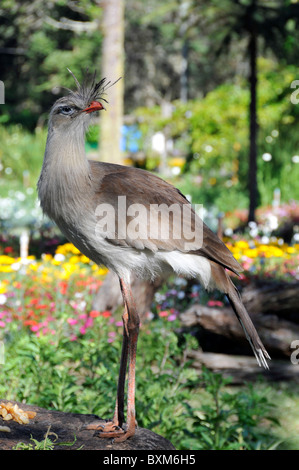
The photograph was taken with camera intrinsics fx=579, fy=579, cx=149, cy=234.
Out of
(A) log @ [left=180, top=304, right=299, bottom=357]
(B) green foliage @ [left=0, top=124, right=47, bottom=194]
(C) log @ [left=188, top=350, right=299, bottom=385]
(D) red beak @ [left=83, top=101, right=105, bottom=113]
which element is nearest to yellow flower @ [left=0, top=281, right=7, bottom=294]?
(A) log @ [left=180, top=304, right=299, bottom=357]

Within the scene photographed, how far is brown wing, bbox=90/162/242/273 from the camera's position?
311cm

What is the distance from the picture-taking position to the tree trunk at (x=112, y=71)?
981 cm

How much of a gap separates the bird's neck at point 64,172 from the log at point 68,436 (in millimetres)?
1154

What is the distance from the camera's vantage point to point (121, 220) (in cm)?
312

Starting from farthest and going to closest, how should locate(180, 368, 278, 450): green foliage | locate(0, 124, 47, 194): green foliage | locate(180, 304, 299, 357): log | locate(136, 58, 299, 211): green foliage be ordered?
locate(0, 124, 47, 194): green foliage < locate(136, 58, 299, 211): green foliage < locate(180, 304, 299, 357): log < locate(180, 368, 278, 450): green foliage

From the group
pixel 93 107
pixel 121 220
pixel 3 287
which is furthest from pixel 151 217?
pixel 3 287

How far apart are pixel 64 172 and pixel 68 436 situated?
1.40 m

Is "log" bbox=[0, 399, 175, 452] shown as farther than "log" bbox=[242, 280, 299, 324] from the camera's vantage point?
No

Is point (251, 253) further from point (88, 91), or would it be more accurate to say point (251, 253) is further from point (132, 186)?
point (88, 91)

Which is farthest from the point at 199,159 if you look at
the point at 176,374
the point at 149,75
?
the point at 149,75

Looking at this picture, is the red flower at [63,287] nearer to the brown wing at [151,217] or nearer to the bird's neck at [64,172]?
the brown wing at [151,217]

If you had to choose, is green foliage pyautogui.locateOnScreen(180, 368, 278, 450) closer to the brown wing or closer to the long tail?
the long tail

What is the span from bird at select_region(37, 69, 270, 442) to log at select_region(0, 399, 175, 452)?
Result: 2.3 inches

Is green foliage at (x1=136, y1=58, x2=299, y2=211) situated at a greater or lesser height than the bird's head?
greater
